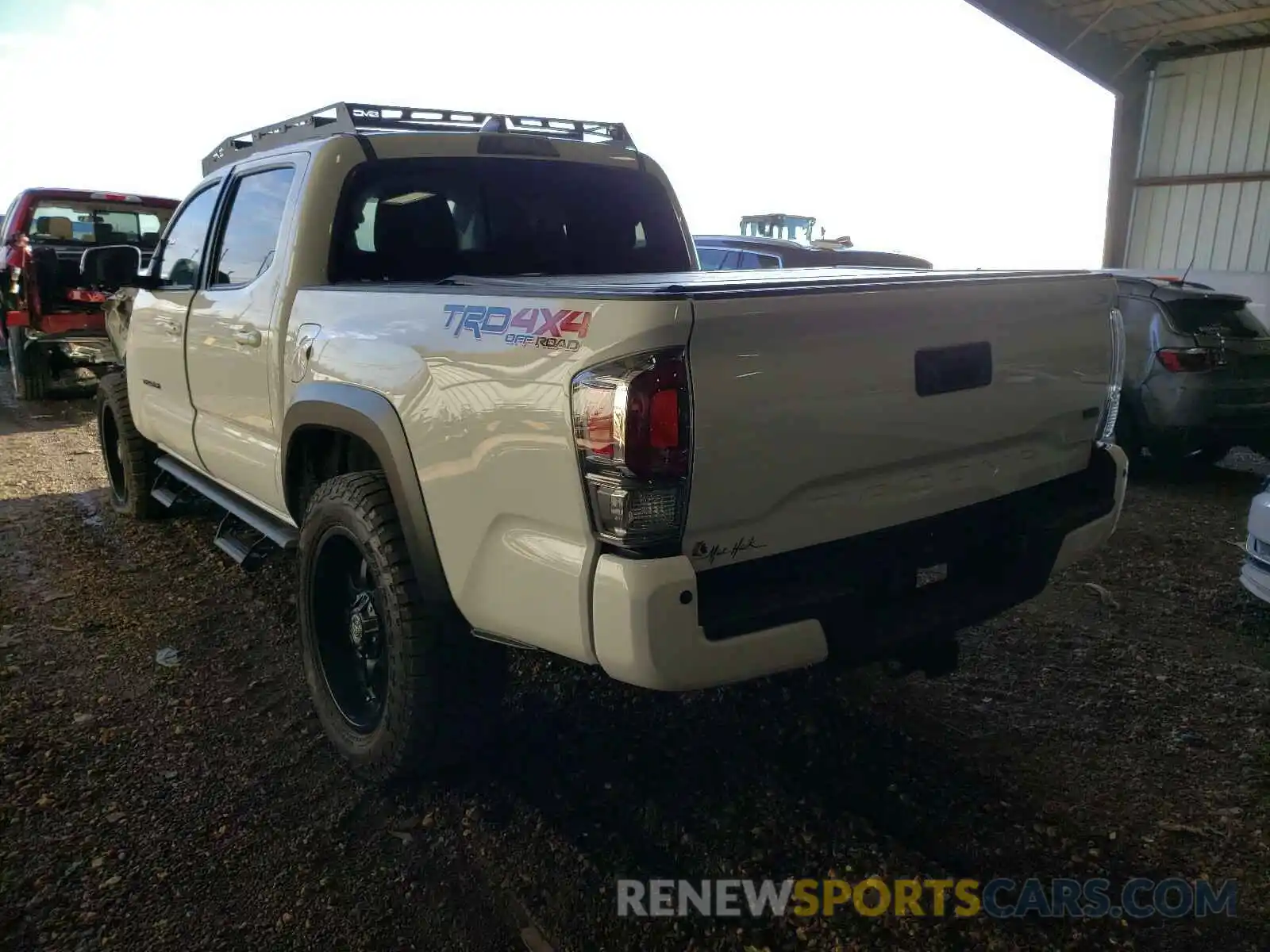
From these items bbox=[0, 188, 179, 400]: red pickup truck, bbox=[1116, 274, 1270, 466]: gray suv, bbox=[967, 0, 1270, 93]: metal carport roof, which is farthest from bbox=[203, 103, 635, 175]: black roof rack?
bbox=[967, 0, 1270, 93]: metal carport roof

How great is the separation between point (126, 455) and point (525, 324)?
4246mm

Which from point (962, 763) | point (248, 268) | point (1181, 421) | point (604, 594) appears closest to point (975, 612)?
point (962, 763)

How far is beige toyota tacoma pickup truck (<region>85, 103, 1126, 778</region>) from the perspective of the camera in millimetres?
1964

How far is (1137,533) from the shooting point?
558 centimetres

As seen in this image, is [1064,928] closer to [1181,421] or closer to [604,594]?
[604,594]

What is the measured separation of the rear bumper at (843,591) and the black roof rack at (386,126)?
89.3 inches

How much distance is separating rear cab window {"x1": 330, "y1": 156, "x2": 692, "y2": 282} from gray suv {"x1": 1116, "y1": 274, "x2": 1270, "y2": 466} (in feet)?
13.4

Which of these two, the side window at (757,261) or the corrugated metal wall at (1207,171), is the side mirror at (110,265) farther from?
the corrugated metal wall at (1207,171)

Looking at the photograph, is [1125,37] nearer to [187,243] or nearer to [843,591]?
[187,243]

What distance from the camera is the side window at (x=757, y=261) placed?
991 centimetres

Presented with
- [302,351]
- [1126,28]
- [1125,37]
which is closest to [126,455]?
[302,351]

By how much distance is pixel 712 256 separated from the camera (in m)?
10.8

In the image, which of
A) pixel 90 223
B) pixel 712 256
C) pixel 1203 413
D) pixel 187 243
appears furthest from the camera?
pixel 712 256

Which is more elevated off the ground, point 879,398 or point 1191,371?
point 879,398
